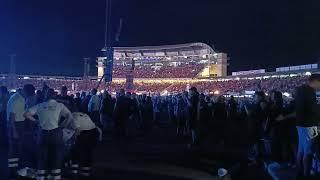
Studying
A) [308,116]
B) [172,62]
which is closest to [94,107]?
[308,116]

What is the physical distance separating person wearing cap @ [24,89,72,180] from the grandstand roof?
105 m

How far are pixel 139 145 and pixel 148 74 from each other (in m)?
97.2

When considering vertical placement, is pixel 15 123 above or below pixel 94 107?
below

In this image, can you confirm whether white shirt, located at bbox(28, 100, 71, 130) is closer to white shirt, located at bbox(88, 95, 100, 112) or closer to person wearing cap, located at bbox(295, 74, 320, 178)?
person wearing cap, located at bbox(295, 74, 320, 178)

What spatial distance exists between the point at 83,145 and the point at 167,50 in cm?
11058

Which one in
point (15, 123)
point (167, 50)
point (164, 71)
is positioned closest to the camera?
point (15, 123)

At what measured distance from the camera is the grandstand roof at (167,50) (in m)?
115

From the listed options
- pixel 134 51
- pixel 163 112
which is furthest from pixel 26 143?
pixel 134 51

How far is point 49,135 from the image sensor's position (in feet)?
28.6

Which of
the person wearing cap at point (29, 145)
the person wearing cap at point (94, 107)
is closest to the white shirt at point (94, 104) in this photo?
the person wearing cap at point (94, 107)

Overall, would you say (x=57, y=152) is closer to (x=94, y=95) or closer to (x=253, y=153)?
(x=253, y=153)

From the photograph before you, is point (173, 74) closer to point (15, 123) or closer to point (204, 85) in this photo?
point (204, 85)

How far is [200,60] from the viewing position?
4523 inches

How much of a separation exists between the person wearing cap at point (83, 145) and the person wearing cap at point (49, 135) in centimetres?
47
